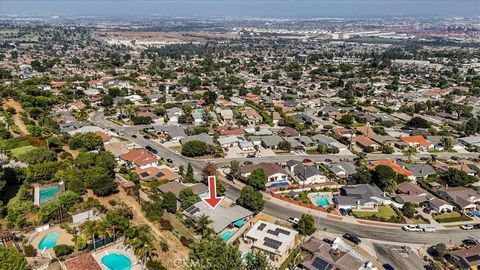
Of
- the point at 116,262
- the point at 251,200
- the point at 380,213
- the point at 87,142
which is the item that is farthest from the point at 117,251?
the point at 380,213

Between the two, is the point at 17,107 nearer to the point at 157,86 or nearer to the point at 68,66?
the point at 157,86

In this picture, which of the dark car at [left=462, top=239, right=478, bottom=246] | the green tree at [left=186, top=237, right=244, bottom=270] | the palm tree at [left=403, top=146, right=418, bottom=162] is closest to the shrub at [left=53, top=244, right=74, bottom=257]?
the green tree at [left=186, top=237, right=244, bottom=270]

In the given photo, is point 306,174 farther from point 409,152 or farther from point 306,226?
point 409,152

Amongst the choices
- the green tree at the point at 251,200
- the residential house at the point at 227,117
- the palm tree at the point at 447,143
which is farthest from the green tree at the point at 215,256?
the palm tree at the point at 447,143

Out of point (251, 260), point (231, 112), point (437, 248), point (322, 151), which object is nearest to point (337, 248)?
point (437, 248)

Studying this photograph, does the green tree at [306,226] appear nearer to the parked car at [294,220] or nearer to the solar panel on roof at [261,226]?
the parked car at [294,220]

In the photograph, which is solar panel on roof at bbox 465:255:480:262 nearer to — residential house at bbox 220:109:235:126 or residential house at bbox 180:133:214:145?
residential house at bbox 180:133:214:145
